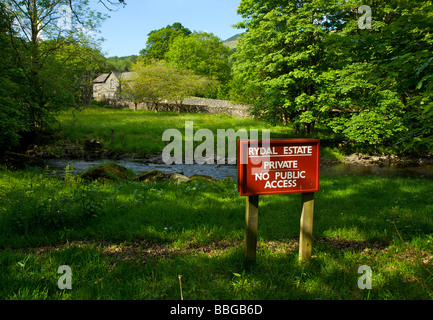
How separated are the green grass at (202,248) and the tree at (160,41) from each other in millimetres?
73124

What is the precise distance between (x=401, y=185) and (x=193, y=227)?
877cm

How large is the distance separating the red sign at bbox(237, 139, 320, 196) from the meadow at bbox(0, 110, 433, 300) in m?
1.13

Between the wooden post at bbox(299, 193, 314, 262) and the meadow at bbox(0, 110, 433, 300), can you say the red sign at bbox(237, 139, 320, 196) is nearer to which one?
the wooden post at bbox(299, 193, 314, 262)

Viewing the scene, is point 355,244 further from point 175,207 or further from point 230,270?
point 175,207

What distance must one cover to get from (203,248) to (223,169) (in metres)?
13.1

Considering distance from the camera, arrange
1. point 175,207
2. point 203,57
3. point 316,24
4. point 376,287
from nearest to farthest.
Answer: point 376,287 → point 175,207 → point 316,24 → point 203,57

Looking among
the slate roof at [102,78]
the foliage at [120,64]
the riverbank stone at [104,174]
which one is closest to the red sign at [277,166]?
the riverbank stone at [104,174]

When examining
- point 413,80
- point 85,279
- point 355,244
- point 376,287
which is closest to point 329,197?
point 355,244

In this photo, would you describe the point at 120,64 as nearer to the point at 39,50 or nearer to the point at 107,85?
the point at 107,85

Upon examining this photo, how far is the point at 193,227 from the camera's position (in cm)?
571

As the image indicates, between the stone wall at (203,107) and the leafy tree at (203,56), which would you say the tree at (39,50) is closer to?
the stone wall at (203,107)

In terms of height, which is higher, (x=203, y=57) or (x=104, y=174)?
(x=203, y=57)

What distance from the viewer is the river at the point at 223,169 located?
16.6 metres

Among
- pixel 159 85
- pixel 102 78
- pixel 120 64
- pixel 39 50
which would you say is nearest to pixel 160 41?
pixel 102 78
